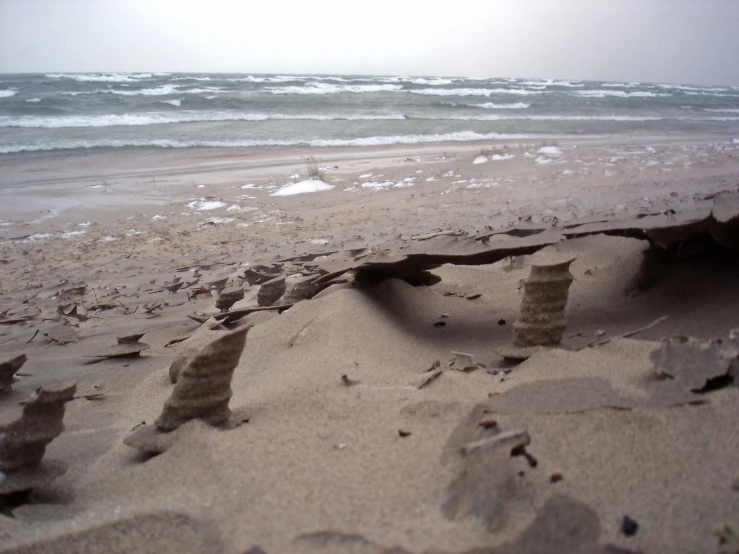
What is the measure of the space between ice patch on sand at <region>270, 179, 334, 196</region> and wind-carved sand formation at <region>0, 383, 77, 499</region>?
653 centimetres

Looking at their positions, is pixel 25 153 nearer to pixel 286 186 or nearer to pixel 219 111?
pixel 286 186

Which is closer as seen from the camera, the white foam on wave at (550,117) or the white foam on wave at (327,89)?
the white foam on wave at (550,117)

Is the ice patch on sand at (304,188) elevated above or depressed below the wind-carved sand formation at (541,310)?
below

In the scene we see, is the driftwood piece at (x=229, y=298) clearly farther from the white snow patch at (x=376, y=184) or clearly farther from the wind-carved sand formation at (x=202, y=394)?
the white snow patch at (x=376, y=184)

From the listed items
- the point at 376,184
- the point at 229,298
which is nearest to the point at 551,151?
the point at 376,184

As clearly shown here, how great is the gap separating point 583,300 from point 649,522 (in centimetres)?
195

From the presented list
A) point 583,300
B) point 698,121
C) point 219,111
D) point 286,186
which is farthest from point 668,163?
point 219,111

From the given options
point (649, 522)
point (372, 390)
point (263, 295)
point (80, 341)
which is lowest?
point (80, 341)

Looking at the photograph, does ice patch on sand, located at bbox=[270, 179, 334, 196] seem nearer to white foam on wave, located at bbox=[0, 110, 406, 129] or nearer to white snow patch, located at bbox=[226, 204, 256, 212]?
white snow patch, located at bbox=[226, 204, 256, 212]

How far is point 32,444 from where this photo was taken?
1600 millimetres

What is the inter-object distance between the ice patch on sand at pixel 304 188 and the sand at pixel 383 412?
8.59ft

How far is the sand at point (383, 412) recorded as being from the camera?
1172 millimetres

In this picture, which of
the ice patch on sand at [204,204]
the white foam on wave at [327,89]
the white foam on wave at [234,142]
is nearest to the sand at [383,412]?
the ice patch on sand at [204,204]

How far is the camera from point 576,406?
59.3 inches
